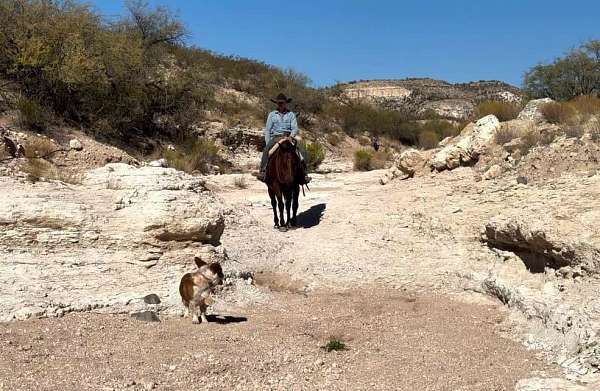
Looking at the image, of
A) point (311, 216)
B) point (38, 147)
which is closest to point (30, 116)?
point (38, 147)

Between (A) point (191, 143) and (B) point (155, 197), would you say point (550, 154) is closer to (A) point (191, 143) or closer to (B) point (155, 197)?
(B) point (155, 197)

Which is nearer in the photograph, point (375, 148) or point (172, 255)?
point (172, 255)

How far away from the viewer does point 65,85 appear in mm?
15648

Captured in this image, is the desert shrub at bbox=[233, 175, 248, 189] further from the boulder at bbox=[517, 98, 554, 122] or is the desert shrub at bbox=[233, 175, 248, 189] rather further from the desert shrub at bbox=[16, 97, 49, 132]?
the boulder at bbox=[517, 98, 554, 122]

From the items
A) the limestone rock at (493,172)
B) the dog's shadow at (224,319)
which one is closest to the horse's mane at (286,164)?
the limestone rock at (493,172)

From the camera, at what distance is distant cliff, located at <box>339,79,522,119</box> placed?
48406mm

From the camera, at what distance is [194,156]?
18.3m

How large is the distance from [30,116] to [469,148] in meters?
10.3

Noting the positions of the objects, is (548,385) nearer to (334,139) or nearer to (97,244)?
(97,244)

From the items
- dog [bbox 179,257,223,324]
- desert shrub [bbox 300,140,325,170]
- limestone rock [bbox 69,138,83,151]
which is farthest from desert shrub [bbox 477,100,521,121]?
dog [bbox 179,257,223,324]

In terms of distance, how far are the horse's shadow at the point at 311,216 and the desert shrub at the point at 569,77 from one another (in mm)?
10929

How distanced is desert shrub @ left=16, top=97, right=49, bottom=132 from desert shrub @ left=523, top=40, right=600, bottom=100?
602 inches

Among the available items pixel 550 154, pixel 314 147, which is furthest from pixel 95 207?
pixel 314 147

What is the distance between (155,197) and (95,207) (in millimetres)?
741
